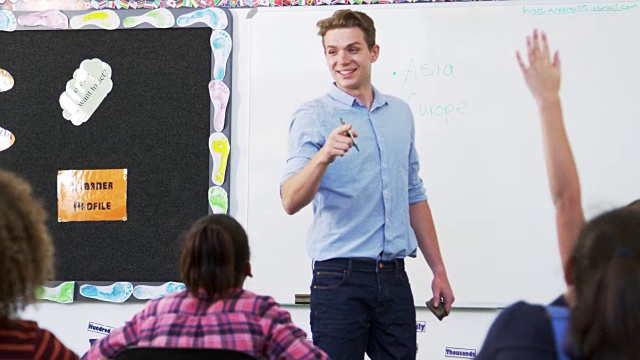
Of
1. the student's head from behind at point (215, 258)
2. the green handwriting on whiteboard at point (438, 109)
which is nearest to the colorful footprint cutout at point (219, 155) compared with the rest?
the green handwriting on whiteboard at point (438, 109)

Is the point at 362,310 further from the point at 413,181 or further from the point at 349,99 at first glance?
the point at 349,99

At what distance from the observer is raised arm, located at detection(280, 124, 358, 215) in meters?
2.23

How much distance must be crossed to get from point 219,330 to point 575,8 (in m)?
2.38

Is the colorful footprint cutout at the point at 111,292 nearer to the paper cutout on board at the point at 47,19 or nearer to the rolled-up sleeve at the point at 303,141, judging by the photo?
the paper cutout on board at the point at 47,19

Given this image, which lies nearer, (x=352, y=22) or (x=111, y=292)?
(x=352, y=22)

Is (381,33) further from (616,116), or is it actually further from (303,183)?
(303,183)

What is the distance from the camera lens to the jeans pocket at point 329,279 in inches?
93.0

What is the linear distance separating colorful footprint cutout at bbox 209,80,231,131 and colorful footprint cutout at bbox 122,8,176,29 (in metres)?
0.35

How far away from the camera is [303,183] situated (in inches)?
91.1

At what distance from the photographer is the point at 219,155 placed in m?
3.62

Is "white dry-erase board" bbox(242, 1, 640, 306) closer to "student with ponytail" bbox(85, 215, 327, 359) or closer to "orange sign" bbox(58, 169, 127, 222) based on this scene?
"orange sign" bbox(58, 169, 127, 222)

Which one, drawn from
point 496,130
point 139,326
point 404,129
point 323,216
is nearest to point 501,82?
point 496,130

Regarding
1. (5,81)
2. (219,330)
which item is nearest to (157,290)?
(5,81)

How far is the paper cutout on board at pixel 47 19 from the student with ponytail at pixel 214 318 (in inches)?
85.1
